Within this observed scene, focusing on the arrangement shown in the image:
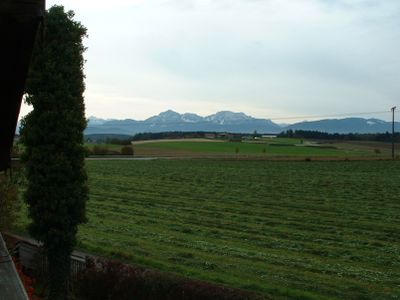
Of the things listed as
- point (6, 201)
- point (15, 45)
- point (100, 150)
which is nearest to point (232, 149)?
point (100, 150)

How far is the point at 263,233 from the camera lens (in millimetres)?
18750

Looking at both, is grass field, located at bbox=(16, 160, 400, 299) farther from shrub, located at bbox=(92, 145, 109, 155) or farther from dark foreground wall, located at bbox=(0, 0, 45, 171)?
shrub, located at bbox=(92, 145, 109, 155)

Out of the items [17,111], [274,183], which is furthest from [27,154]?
[274,183]

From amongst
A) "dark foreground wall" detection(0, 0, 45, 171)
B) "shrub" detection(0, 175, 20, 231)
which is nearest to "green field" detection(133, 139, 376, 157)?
"shrub" detection(0, 175, 20, 231)

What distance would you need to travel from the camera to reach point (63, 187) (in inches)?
463

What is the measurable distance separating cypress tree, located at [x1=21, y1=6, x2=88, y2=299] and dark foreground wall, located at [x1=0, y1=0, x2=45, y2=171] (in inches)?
350

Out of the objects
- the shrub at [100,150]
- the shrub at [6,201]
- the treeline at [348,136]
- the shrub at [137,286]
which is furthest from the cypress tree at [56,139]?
the treeline at [348,136]

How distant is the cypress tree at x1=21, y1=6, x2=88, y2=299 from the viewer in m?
11.4

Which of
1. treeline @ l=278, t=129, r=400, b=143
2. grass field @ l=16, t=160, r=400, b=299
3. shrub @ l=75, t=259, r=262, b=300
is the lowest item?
grass field @ l=16, t=160, r=400, b=299

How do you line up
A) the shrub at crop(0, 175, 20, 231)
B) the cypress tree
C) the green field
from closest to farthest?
the cypress tree
the shrub at crop(0, 175, 20, 231)
the green field

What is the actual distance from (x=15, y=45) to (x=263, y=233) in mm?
17225

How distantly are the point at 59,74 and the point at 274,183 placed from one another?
28847mm

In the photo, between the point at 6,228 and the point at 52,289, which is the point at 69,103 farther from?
the point at 6,228

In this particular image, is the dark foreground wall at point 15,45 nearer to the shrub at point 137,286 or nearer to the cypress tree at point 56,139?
the shrub at point 137,286
